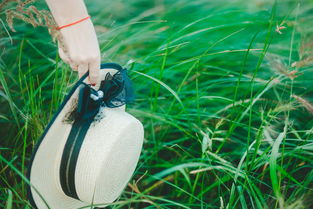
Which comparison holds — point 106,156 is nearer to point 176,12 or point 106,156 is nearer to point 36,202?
point 36,202

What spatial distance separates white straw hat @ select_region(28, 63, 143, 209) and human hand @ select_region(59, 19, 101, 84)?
73 mm

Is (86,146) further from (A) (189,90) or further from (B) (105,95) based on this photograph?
(A) (189,90)

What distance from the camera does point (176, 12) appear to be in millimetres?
2088

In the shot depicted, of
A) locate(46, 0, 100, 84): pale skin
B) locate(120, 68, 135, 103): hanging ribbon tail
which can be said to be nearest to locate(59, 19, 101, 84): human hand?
locate(46, 0, 100, 84): pale skin

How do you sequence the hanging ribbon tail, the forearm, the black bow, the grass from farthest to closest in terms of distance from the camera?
the grass < the hanging ribbon tail < the black bow < the forearm

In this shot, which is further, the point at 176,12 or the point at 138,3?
the point at 138,3

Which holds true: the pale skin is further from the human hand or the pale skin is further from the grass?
the grass

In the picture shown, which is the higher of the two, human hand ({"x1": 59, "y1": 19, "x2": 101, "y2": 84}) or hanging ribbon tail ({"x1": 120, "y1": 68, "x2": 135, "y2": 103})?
human hand ({"x1": 59, "y1": 19, "x2": 101, "y2": 84})

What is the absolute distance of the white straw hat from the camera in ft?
3.39

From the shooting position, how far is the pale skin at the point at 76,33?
2.90 feet

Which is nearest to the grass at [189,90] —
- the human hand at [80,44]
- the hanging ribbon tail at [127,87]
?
the hanging ribbon tail at [127,87]

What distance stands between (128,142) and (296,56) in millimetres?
1000

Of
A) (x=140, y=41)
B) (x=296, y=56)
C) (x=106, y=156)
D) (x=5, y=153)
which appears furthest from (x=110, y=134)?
(x=296, y=56)

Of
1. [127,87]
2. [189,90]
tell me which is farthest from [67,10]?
[189,90]
